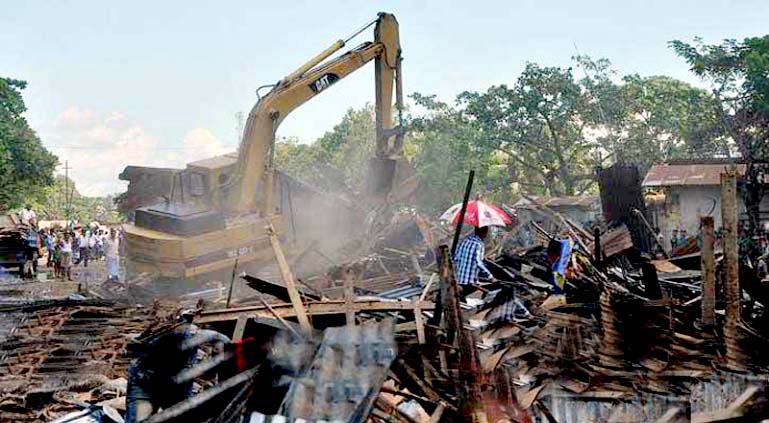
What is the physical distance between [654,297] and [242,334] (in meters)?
4.97

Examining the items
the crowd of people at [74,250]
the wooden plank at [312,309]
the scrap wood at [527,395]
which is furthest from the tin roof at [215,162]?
the scrap wood at [527,395]

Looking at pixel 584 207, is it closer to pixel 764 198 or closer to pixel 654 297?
pixel 764 198

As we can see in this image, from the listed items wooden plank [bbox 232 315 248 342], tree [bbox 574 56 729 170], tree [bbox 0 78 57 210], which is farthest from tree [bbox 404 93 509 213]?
wooden plank [bbox 232 315 248 342]

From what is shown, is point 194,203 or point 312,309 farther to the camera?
point 194,203

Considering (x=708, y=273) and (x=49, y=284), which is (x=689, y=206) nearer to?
(x=708, y=273)

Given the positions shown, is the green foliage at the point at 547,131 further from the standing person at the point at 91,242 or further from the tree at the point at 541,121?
the standing person at the point at 91,242

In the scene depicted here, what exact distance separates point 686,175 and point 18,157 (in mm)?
27528

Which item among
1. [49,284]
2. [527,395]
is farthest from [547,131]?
[527,395]

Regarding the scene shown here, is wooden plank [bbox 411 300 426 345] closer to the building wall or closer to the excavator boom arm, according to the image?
the excavator boom arm

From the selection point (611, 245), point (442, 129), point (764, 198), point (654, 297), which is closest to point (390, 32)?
point (442, 129)

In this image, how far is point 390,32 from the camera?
1961 centimetres

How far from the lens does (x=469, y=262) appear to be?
8109 millimetres

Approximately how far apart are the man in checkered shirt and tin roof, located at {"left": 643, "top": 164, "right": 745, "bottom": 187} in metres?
14.3

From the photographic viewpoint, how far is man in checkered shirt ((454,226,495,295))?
8.05m
